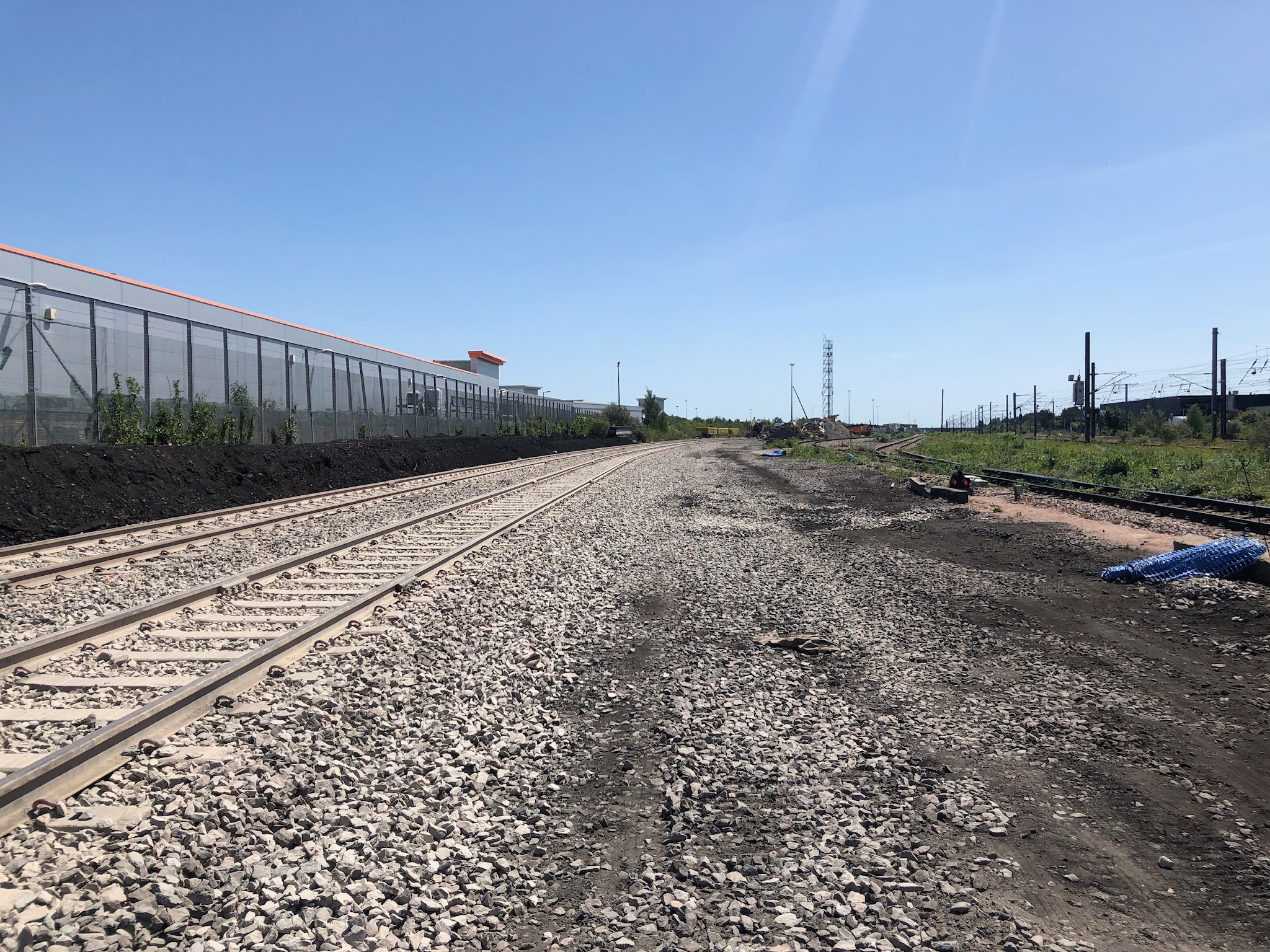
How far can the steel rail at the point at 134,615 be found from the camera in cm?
584

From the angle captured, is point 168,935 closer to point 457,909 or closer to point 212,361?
point 457,909

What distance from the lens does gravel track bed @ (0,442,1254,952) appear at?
9.91ft

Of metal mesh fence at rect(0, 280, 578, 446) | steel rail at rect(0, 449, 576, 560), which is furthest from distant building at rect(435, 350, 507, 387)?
steel rail at rect(0, 449, 576, 560)

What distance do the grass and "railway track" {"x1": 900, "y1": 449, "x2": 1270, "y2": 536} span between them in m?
1.09

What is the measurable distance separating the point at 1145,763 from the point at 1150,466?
26.6 meters

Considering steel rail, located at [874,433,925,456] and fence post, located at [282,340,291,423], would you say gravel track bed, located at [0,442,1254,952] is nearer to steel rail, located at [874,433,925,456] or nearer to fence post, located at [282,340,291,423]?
fence post, located at [282,340,291,423]

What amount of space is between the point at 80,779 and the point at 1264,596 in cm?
1073

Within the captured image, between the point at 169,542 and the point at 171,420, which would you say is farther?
the point at 171,420

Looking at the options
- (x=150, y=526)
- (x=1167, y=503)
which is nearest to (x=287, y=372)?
(x=150, y=526)

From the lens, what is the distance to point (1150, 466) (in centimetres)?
2656

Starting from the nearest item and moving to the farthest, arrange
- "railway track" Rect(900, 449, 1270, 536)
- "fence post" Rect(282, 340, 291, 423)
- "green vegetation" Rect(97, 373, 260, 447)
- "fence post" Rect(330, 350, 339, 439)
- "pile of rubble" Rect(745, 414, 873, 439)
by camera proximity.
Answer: "railway track" Rect(900, 449, 1270, 536) → "green vegetation" Rect(97, 373, 260, 447) → "fence post" Rect(282, 340, 291, 423) → "fence post" Rect(330, 350, 339, 439) → "pile of rubble" Rect(745, 414, 873, 439)

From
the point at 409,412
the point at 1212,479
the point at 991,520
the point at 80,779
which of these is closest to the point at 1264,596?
the point at 991,520

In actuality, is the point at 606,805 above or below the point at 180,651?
below

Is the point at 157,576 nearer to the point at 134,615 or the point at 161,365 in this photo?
the point at 134,615
